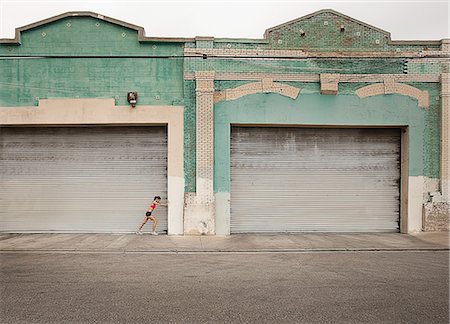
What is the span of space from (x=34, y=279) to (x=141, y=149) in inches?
272

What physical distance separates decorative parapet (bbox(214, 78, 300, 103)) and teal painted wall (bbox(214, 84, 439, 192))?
0.49ft

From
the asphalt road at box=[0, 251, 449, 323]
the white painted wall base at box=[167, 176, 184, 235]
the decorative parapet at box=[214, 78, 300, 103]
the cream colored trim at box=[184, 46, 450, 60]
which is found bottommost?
the asphalt road at box=[0, 251, 449, 323]

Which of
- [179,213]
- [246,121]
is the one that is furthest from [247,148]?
[179,213]

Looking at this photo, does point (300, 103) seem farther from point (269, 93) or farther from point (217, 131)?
point (217, 131)

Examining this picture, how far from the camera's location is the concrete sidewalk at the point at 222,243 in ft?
37.4

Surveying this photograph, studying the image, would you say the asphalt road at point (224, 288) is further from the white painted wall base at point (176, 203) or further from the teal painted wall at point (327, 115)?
the teal painted wall at point (327, 115)

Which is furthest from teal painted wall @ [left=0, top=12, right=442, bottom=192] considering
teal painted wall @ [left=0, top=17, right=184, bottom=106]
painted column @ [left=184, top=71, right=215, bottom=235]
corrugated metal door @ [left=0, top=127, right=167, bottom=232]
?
corrugated metal door @ [left=0, top=127, right=167, bottom=232]

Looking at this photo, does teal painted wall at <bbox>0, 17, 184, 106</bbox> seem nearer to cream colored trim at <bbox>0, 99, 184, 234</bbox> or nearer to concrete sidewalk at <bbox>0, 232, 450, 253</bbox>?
cream colored trim at <bbox>0, 99, 184, 234</bbox>

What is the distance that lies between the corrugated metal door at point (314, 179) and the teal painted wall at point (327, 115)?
0.58 meters

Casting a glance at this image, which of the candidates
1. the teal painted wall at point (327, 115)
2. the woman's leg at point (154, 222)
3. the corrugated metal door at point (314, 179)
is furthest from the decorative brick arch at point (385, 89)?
the woman's leg at point (154, 222)

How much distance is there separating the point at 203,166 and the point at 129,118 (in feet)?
9.75

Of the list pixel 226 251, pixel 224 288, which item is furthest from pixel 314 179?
pixel 224 288

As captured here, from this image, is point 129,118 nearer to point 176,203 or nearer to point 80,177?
point 80,177

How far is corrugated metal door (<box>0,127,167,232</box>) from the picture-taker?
1423 cm
